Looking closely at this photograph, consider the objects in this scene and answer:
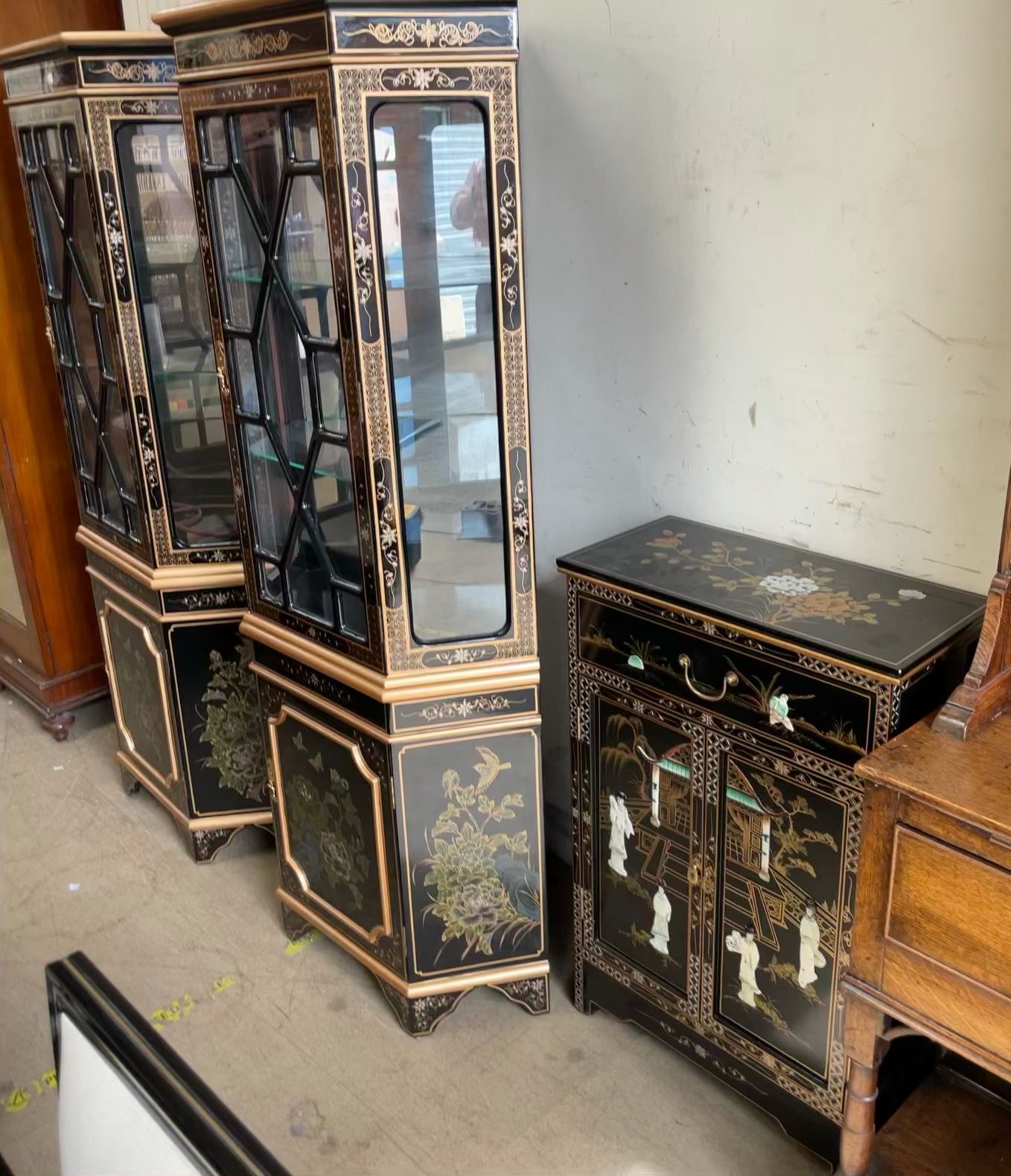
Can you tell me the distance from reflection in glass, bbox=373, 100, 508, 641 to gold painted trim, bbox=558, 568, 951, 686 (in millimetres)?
195

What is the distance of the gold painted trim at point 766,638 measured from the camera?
150cm

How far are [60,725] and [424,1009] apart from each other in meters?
1.78

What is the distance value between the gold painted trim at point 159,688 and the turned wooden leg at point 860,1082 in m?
1.78

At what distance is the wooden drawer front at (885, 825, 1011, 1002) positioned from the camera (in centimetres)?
128

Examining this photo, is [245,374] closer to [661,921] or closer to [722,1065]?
[661,921]

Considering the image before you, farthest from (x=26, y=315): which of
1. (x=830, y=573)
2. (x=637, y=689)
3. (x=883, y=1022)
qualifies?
(x=883, y=1022)

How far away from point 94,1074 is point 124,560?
1766 mm

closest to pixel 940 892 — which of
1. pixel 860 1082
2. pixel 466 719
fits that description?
pixel 860 1082

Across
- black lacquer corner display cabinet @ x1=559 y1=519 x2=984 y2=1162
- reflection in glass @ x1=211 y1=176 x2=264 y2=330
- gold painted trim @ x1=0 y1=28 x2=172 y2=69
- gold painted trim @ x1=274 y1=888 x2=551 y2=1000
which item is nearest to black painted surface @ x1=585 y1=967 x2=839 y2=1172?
black lacquer corner display cabinet @ x1=559 y1=519 x2=984 y2=1162

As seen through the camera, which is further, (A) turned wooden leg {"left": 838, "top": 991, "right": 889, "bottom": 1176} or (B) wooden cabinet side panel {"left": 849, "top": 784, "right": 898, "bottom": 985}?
(A) turned wooden leg {"left": 838, "top": 991, "right": 889, "bottom": 1176}

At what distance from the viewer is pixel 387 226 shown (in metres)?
1.75

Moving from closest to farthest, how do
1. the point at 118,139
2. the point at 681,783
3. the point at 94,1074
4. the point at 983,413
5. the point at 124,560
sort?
the point at 94,1074
the point at 983,413
the point at 681,783
the point at 118,139
the point at 124,560

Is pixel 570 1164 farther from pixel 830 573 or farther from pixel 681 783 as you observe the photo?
pixel 830 573

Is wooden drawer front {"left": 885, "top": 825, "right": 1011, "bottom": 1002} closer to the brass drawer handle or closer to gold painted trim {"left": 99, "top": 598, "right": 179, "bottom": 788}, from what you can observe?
the brass drawer handle
